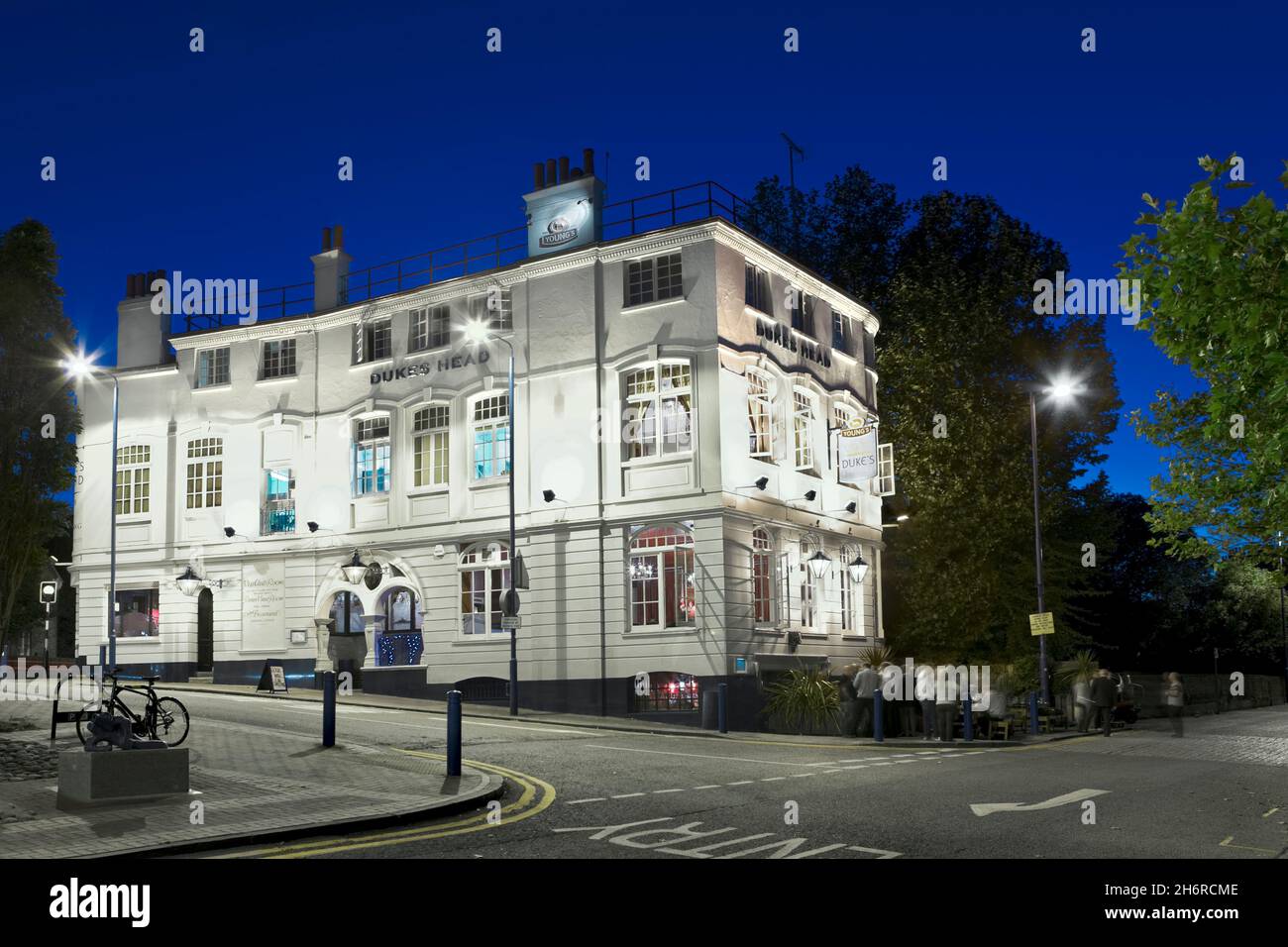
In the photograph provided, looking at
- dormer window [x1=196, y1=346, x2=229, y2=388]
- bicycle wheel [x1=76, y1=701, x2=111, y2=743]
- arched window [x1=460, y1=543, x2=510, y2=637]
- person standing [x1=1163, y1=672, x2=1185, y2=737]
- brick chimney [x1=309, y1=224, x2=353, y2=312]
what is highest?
brick chimney [x1=309, y1=224, x2=353, y2=312]

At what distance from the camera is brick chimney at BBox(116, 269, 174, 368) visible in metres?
39.0

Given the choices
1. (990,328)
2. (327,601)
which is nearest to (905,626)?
(990,328)

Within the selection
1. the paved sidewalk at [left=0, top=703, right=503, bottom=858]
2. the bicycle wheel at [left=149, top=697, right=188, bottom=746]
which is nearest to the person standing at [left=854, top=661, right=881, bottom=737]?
the paved sidewalk at [left=0, top=703, right=503, bottom=858]

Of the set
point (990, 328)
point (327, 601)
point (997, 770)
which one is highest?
point (990, 328)

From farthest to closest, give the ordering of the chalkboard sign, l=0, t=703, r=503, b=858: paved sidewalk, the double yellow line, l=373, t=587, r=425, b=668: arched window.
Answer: l=373, t=587, r=425, b=668: arched window, the chalkboard sign, l=0, t=703, r=503, b=858: paved sidewalk, the double yellow line

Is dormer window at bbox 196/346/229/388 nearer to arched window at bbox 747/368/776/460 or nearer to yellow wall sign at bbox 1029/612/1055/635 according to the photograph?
arched window at bbox 747/368/776/460

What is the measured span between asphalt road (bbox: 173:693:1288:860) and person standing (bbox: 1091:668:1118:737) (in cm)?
496

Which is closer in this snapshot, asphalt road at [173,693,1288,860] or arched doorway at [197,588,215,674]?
asphalt road at [173,693,1288,860]

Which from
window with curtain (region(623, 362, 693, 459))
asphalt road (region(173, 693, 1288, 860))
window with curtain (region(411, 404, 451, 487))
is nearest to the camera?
asphalt road (region(173, 693, 1288, 860))

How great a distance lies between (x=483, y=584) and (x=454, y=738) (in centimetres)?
1755

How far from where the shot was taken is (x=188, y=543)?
120 ft

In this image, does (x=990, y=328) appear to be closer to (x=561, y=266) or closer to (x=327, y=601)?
(x=561, y=266)

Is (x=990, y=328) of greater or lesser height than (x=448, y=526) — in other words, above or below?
above

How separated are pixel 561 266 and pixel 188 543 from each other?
48.0ft
